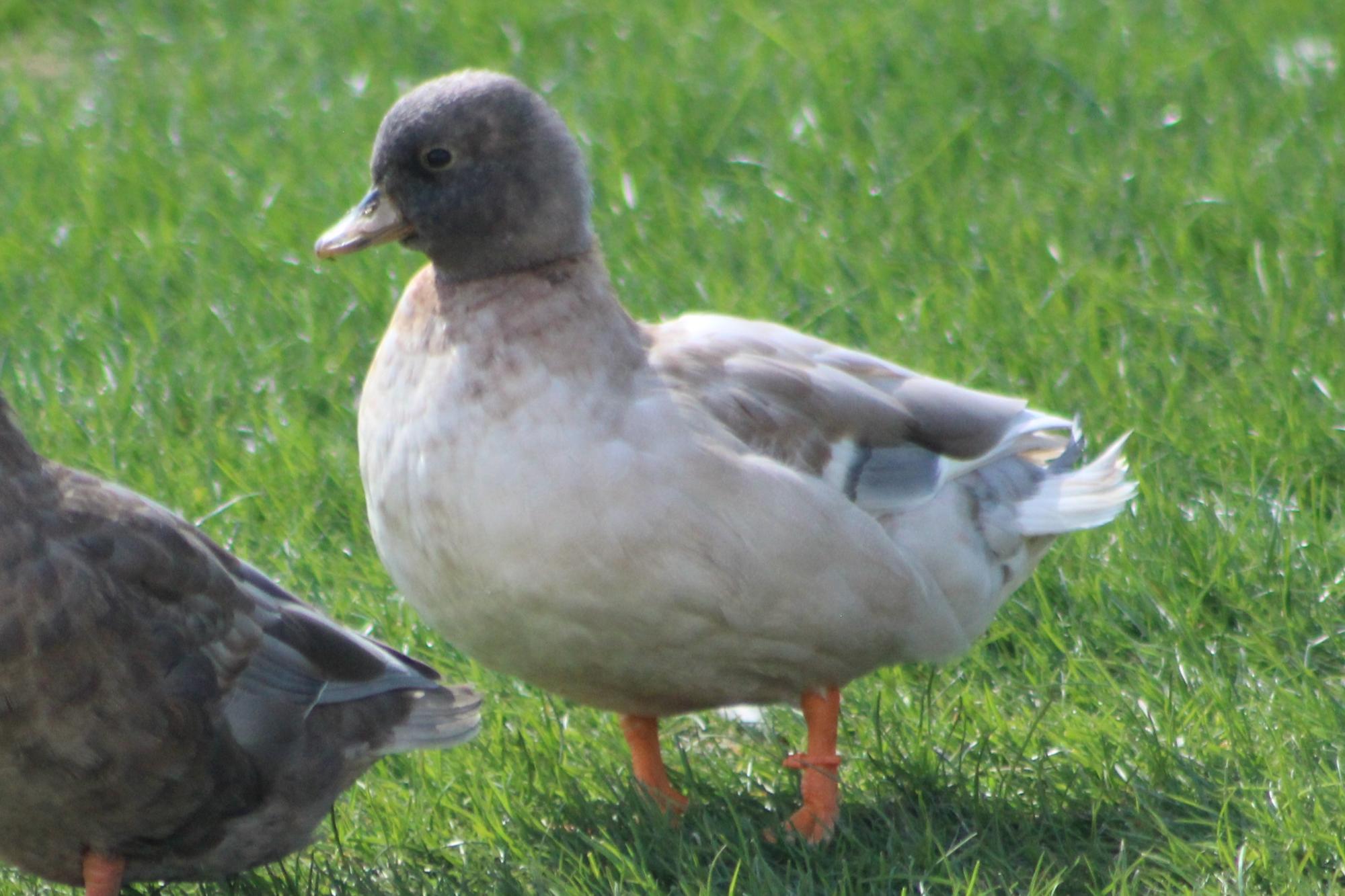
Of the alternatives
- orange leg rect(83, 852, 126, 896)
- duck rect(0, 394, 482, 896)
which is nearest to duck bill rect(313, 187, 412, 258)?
duck rect(0, 394, 482, 896)

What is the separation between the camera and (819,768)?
336cm

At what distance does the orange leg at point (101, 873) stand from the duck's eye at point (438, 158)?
1.30m

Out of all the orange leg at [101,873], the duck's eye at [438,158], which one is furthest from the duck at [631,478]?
the orange leg at [101,873]

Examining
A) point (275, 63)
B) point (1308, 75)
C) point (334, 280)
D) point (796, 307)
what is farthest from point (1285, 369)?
point (275, 63)

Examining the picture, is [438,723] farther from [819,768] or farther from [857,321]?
[857,321]

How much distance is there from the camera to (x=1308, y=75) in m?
6.29

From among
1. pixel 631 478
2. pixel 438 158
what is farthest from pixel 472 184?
pixel 631 478

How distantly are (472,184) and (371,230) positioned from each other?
22cm

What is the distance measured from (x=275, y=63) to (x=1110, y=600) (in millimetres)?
4302

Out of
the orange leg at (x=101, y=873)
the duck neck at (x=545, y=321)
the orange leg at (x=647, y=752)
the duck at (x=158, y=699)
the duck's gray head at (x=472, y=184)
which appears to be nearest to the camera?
the duck at (x=158, y=699)

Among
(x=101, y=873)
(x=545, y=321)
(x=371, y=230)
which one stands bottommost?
(x=101, y=873)

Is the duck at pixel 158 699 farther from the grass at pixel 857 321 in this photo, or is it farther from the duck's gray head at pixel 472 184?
the duck's gray head at pixel 472 184

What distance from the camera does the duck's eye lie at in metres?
3.32

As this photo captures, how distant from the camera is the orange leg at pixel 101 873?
120 inches
